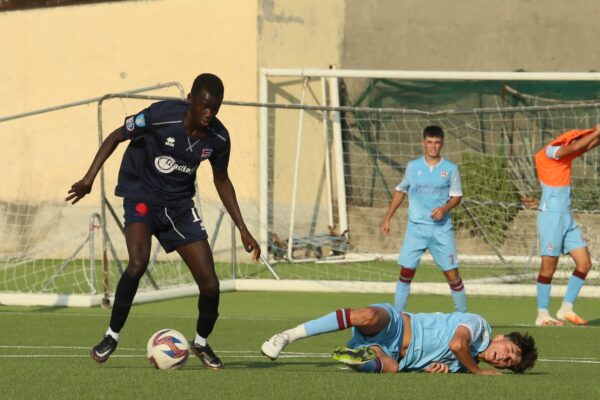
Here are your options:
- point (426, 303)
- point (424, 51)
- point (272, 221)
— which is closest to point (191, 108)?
point (426, 303)

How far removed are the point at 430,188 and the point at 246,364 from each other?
14.2 ft

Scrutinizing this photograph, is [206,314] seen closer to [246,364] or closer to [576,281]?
[246,364]

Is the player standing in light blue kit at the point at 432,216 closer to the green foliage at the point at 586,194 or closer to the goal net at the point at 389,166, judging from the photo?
the goal net at the point at 389,166

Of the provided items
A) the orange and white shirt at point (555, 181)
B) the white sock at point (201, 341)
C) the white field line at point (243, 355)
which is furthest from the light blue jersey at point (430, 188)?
the white sock at point (201, 341)

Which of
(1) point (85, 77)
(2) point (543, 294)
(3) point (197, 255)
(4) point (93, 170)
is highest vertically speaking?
(1) point (85, 77)

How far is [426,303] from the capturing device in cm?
1648

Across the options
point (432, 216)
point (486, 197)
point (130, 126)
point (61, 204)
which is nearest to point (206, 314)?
point (130, 126)

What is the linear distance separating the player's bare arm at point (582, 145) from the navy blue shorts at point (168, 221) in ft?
16.6

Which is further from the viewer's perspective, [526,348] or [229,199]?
[229,199]

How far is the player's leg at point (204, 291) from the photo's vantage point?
965cm

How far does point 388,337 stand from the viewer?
30.3 feet

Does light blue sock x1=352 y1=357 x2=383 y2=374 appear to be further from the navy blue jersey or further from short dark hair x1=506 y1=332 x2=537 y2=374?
the navy blue jersey

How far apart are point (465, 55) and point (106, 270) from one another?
10.4 m

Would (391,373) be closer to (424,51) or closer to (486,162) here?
(486,162)
